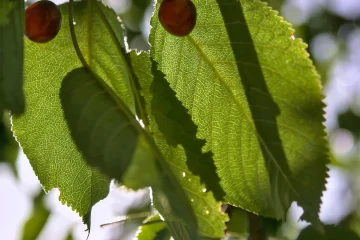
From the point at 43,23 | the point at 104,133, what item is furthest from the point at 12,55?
the point at 43,23

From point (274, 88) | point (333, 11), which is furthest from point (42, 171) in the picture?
point (333, 11)

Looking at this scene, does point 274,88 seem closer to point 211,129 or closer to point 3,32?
point 211,129

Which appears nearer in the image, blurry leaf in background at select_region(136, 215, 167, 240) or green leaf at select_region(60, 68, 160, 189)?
green leaf at select_region(60, 68, 160, 189)

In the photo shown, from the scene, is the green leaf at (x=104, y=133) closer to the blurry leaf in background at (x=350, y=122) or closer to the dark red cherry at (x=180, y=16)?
the dark red cherry at (x=180, y=16)

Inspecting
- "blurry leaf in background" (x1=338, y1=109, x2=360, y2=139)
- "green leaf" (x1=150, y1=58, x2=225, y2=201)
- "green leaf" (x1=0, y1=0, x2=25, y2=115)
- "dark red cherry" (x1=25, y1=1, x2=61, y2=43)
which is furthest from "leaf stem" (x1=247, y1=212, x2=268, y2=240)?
"blurry leaf in background" (x1=338, y1=109, x2=360, y2=139)

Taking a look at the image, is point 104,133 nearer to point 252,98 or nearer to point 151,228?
point 252,98

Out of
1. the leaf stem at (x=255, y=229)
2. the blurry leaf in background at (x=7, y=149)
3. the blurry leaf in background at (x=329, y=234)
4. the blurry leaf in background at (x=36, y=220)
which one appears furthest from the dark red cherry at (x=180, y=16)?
the blurry leaf in background at (x=36, y=220)

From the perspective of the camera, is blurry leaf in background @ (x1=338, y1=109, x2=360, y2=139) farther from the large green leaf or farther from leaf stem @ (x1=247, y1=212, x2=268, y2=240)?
the large green leaf
